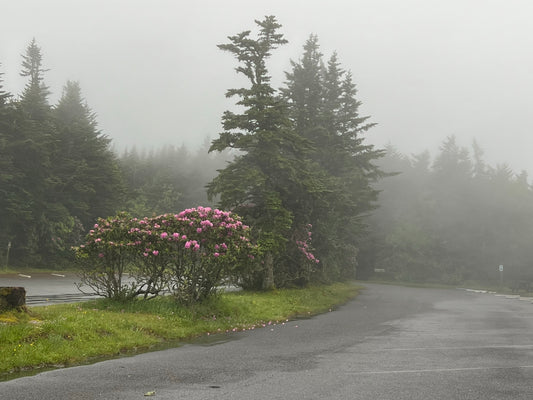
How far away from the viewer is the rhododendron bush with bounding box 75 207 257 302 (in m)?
14.3

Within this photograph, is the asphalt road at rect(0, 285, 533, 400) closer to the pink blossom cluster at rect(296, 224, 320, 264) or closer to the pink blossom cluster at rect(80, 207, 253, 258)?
the pink blossom cluster at rect(80, 207, 253, 258)

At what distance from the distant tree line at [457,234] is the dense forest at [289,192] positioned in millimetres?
192

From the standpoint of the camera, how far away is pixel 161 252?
14.5 metres

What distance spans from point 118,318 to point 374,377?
700cm

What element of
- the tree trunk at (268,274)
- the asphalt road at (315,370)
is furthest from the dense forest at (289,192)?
the asphalt road at (315,370)

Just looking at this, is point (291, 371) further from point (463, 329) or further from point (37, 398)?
point (463, 329)

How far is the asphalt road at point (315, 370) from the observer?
23.0ft

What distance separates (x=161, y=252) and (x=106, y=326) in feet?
12.1

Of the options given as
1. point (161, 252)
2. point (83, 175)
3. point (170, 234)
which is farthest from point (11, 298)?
point (83, 175)

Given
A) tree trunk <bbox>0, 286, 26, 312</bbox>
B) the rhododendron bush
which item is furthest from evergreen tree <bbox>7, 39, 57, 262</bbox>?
tree trunk <bbox>0, 286, 26, 312</bbox>

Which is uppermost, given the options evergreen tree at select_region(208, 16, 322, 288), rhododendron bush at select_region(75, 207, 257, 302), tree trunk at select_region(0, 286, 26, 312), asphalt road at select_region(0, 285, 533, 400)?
evergreen tree at select_region(208, 16, 322, 288)

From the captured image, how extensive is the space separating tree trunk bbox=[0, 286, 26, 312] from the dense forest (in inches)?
354

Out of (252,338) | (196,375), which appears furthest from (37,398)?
(252,338)

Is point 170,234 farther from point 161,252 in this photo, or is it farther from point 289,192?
point 289,192
